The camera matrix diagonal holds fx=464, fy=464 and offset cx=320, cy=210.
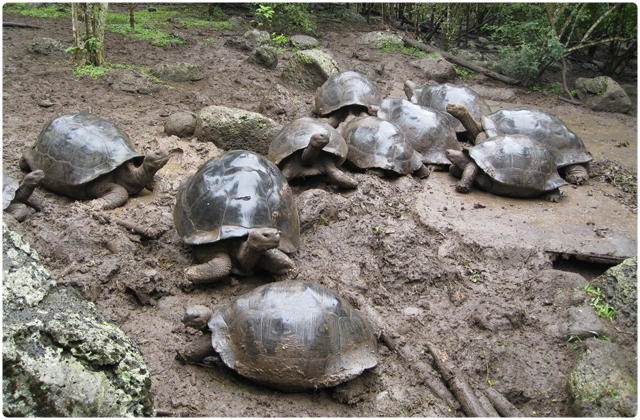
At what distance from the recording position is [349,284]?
3891 mm

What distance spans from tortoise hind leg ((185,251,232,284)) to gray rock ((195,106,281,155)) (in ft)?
8.81

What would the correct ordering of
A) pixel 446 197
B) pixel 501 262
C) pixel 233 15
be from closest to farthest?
pixel 501 262, pixel 446 197, pixel 233 15

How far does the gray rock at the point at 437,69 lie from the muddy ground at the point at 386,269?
17.1 feet

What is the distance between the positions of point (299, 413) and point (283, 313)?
0.63 meters

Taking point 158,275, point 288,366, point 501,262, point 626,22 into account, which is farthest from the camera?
point 626,22

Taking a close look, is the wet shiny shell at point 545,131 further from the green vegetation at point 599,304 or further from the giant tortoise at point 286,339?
the giant tortoise at point 286,339

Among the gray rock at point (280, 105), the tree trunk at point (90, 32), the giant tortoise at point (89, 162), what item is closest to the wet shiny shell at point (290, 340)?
the giant tortoise at point (89, 162)

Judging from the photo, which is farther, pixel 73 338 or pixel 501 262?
pixel 501 262

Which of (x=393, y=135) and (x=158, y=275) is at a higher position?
(x=393, y=135)

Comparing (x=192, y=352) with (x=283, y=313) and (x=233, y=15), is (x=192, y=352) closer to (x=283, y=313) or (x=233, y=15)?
(x=283, y=313)

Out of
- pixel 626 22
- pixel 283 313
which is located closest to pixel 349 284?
pixel 283 313

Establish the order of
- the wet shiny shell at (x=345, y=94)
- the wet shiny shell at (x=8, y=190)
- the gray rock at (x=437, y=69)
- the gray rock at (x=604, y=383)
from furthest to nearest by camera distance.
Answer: the gray rock at (x=437, y=69) → the wet shiny shell at (x=345, y=94) → the wet shiny shell at (x=8, y=190) → the gray rock at (x=604, y=383)

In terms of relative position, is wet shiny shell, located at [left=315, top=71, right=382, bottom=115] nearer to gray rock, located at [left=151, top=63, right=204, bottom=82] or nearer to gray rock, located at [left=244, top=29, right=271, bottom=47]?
gray rock, located at [left=151, top=63, right=204, bottom=82]

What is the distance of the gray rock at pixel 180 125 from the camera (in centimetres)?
613
